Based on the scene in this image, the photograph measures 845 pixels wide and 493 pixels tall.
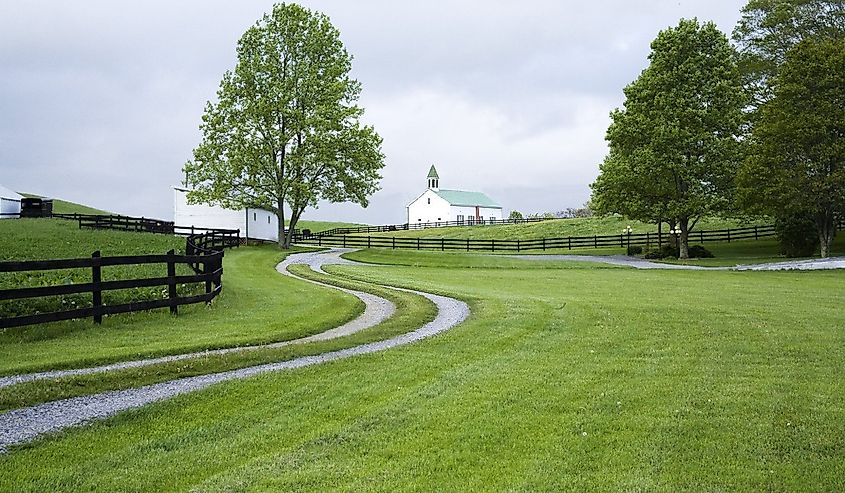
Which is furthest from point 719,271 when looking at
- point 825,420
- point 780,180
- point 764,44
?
point 825,420

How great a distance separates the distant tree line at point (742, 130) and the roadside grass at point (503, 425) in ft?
83.5

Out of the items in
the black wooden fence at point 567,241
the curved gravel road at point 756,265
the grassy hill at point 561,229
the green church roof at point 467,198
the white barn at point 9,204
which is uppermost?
the green church roof at point 467,198

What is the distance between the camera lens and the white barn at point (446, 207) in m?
93.3

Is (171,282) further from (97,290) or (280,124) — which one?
(280,124)

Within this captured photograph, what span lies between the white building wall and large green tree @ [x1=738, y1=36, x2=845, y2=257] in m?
60.6

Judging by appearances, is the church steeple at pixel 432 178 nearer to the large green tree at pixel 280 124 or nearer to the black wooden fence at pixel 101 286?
the large green tree at pixel 280 124

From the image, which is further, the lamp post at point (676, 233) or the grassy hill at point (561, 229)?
the grassy hill at point (561, 229)

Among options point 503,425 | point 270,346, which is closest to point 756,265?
point 270,346

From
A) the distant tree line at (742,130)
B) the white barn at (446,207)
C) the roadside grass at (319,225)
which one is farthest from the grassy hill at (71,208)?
the distant tree line at (742,130)

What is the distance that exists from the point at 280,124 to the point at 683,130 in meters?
25.7

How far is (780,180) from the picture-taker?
107ft

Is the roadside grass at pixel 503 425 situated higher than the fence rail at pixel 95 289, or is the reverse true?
the fence rail at pixel 95 289

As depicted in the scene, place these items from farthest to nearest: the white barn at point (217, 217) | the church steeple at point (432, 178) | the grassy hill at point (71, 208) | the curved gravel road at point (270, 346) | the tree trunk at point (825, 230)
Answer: the church steeple at point (432, 178), the grassy hill at point (71, 208), the white barn at point (217, 217), the tree trunk at point (825, 230), the curved gravel road at point (270, 346)

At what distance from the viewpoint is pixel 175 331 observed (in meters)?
11.9
